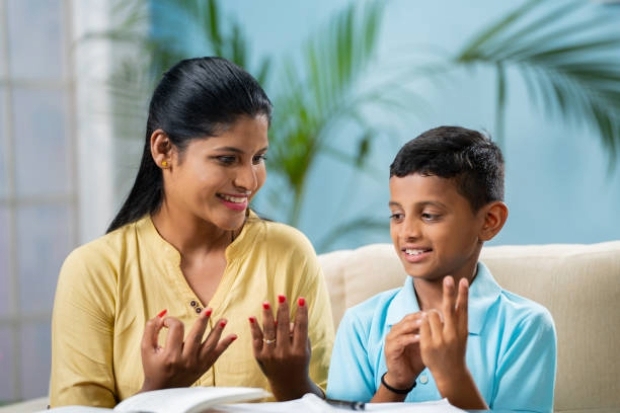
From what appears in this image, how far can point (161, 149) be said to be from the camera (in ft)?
6.58

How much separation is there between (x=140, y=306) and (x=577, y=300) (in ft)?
2.96

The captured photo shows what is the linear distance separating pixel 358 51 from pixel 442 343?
→ 216cm

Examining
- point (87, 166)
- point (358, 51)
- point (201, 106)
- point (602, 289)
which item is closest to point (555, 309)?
point (602, 289)

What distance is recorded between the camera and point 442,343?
150cm

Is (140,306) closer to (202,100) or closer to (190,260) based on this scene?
(190,260)

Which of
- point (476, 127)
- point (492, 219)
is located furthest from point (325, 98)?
point (492, 219)

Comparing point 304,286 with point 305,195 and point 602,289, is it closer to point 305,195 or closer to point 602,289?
point 602,289

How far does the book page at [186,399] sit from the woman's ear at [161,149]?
608 millimetres

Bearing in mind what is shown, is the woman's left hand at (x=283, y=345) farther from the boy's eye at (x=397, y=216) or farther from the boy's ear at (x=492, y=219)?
the boy's ear at (x=492, y=219)

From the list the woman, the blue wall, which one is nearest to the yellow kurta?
the woman

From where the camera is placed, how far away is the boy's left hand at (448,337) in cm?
150

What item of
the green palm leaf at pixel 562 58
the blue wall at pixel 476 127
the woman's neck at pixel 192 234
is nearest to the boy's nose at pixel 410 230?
the woman's neck at pixel 192 234

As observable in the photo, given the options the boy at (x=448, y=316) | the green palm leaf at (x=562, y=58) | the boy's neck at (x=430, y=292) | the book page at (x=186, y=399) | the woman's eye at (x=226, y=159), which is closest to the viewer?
the book page at (x=186, y=399)

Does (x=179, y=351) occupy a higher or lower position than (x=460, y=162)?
lower
